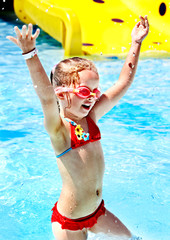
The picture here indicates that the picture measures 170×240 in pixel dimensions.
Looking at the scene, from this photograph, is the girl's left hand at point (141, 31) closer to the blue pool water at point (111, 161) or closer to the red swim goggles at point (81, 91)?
the red swim goggles at point (81, 91)

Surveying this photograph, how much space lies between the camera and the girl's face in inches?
90.7

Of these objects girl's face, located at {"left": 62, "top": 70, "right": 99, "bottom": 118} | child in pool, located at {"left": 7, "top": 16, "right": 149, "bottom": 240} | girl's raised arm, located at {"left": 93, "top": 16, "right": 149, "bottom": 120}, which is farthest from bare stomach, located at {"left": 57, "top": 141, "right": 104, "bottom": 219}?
girl's raised arm, located at {"left": 93, "top": 16, "right": 149, "bottom": 120}

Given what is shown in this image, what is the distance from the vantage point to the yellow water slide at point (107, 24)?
720 cm

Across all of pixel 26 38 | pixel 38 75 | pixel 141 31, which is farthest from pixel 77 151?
pixel 141 31

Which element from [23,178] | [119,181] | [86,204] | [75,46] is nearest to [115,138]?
[119,181]

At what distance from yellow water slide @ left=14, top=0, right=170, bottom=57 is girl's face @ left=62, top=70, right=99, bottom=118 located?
4909 mm

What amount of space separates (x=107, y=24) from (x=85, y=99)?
18.1 ft

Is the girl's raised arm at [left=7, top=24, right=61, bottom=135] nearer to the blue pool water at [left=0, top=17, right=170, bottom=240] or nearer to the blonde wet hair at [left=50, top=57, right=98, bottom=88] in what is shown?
the blonde wet hair at [left=50, top=57, right=98, bottom=88]

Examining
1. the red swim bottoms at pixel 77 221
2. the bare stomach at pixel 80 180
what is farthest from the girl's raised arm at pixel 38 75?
the red swim bottoms at pixel 77 221

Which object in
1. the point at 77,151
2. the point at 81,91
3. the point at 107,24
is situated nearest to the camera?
the point at 81,91

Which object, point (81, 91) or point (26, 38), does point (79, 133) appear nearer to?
Answer: point (81, 91)

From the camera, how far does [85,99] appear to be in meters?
2.31

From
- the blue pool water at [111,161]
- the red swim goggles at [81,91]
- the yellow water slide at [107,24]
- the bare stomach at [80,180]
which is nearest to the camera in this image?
the red swim goggles at [81,91]

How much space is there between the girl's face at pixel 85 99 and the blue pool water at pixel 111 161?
82 centimetres
